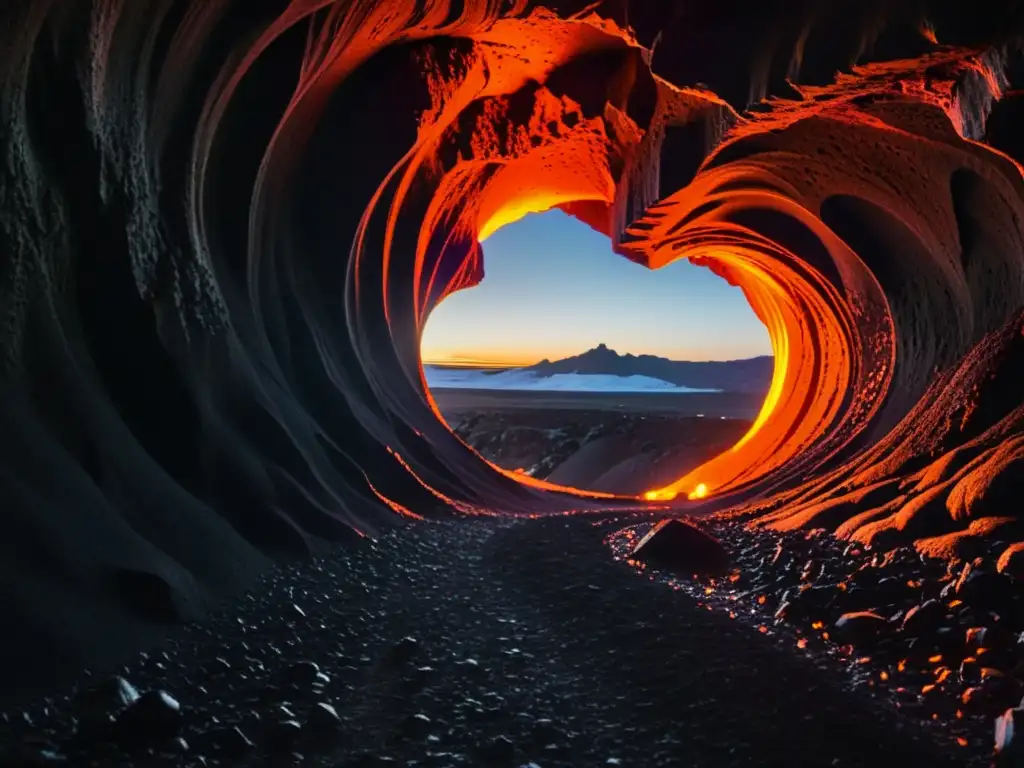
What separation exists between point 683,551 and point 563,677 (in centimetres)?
189

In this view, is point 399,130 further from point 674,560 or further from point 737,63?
point 674,560

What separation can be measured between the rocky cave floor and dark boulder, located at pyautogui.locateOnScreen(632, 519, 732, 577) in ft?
1.08

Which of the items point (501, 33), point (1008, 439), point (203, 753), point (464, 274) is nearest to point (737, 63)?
point (501, 33)

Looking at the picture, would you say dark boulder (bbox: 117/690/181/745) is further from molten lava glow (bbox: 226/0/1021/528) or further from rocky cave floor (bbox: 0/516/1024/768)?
molten lava glow (bbox: 226/0/1021/528)

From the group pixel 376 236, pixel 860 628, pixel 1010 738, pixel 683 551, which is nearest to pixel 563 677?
pixel 860 628

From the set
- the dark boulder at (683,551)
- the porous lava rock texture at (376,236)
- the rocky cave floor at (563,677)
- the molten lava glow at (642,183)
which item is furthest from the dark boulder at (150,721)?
the molten lava glow at (642,183)

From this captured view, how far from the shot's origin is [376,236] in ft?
23.2

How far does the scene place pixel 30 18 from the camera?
261 centimetres

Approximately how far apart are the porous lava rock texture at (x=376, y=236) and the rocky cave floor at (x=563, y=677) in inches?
11.3

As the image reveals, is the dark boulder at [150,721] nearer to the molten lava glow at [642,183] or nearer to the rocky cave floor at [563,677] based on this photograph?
the rocky cave floor at [563,677]

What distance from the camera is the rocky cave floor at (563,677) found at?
2.06 m

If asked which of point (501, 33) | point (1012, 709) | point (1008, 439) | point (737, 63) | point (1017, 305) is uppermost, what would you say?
point (501, 33)

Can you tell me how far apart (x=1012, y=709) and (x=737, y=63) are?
422 centimetres

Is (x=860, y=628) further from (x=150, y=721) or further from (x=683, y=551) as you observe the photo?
(x=150, y=721)
